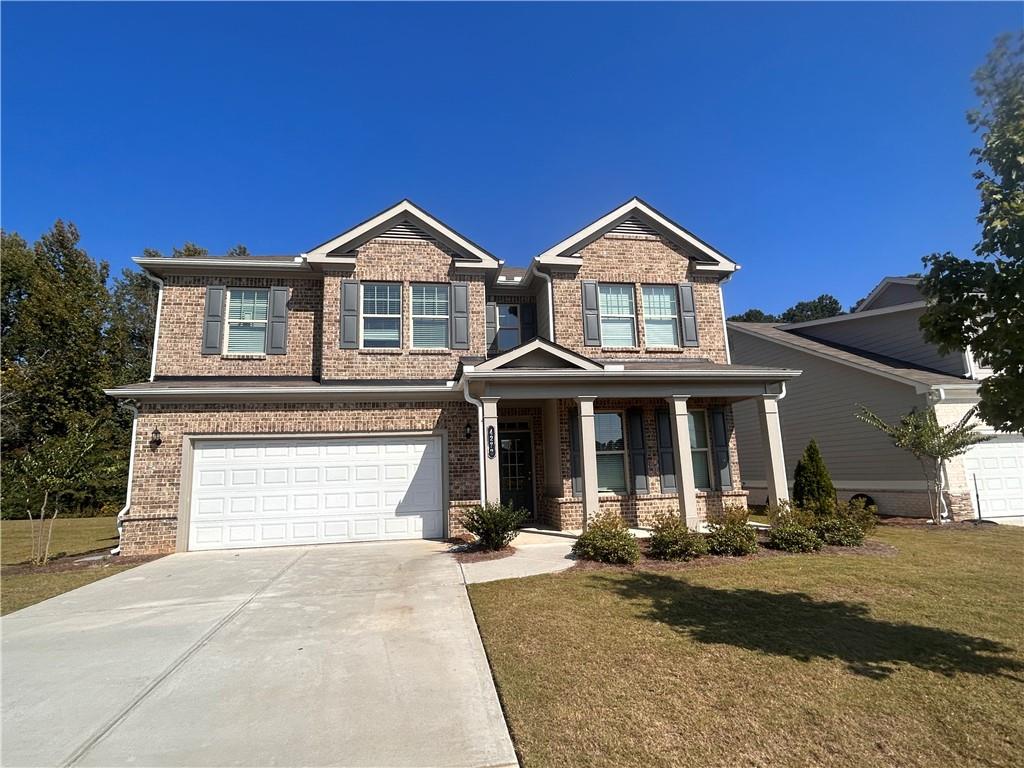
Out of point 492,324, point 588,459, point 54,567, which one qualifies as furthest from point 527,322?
point 54,567

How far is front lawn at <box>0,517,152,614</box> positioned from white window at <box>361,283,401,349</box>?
21.4ft

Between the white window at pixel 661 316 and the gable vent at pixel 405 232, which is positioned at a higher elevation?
the gable vent at pixel 405 232

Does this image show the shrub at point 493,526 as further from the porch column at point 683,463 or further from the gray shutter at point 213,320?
the gray shutter at point 213,320

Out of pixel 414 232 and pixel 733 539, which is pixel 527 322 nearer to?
pixel 414 232

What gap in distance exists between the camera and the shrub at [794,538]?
902 centimetres

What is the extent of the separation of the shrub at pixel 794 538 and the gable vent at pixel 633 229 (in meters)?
8.13

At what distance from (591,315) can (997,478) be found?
11.5m

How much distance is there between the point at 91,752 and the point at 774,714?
4614mm

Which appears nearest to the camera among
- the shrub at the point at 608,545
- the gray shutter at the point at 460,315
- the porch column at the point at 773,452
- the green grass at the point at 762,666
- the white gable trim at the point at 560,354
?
the green grass at the point at 762,666

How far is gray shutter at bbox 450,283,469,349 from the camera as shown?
493 inches

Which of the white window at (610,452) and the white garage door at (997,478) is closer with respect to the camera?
the white window at (610,452)

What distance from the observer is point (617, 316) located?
13320 mm

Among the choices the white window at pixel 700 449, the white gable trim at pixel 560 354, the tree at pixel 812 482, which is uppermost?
the white gable trim at pixel 560 354

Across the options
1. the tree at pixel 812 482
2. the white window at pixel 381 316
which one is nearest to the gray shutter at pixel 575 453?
the white window at pixel 381 316
